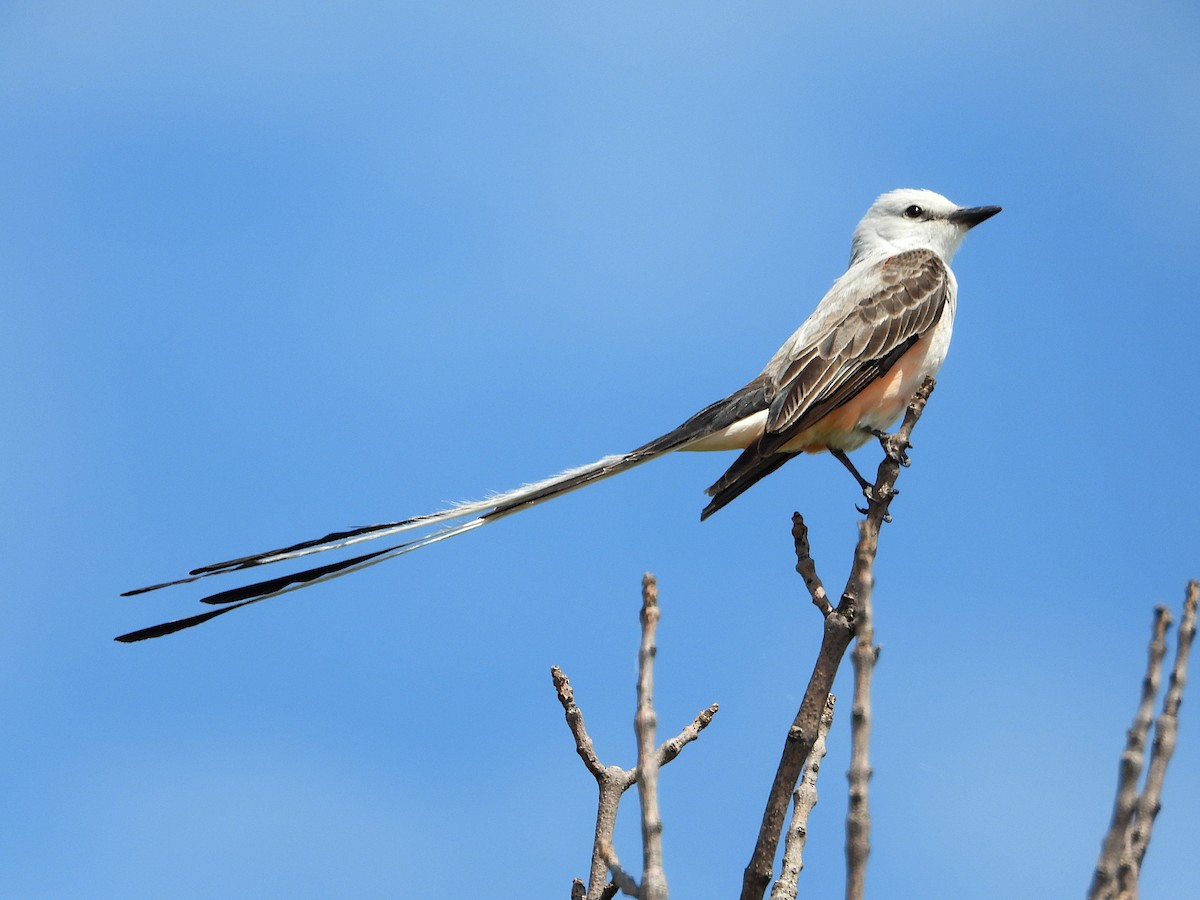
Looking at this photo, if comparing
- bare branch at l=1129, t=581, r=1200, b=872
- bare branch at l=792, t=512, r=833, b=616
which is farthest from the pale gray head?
bare branch at l=1129, t=581, r=1200, b=872

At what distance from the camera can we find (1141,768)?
1652mm

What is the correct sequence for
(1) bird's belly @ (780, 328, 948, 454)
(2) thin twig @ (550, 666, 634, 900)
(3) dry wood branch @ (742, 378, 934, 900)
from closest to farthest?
(3) dry wood branch @ (742, 378, 934, 900)
(2) thin twig @ (550, 666, 634, 900)
(1) bird's belly @ (780, 328, 948, 454)

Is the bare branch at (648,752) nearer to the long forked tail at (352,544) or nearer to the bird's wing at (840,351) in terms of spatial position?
the long forked tail at (352,544)

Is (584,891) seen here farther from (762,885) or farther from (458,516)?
(458,516)

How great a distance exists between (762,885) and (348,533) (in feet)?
5.03

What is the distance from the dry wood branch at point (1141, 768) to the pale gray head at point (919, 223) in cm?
490

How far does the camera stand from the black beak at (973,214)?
647 cm

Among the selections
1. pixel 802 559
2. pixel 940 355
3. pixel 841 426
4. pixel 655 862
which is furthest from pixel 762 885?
pixel 940 355

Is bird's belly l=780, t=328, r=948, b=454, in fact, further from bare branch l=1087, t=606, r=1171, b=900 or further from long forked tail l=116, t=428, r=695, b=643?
bare branch l=1087, t=606, r=1171, b=900

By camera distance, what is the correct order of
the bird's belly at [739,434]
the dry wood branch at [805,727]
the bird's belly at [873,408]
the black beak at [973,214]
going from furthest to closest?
the black beak at [973,214] → the bird's belly at [873,408] → the bird's belly at [739,434] → the dry wood branch at [805,727]

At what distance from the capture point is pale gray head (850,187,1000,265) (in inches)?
256

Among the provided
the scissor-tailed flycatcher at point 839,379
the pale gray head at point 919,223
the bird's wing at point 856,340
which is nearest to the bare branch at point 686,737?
the scissor-tailed flycatcher at point 839,379

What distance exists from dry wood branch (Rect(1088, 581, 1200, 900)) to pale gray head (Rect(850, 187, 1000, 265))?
16.1ft

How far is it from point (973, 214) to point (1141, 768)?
5.23 metres
